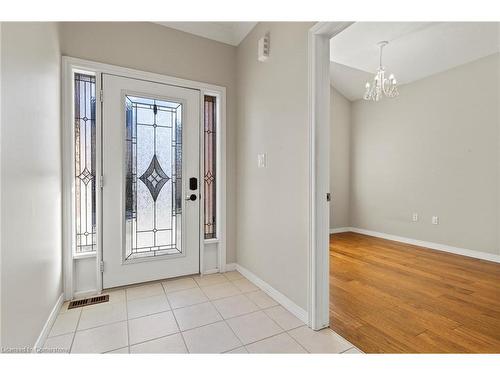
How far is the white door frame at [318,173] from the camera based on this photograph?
5.67ft

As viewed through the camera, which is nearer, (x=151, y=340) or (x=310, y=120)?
(x=151, y=340)

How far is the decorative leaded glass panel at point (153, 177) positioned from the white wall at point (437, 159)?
3.71 metres

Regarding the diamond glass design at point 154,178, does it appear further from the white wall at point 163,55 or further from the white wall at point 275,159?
the white wall at point 275,159

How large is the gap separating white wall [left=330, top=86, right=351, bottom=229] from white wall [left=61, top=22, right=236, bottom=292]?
273cm

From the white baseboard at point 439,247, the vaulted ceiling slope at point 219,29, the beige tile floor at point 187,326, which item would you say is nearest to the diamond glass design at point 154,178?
the beige tile floor at point 187,326

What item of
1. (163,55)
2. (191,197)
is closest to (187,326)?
(191,197)

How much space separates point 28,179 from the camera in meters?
1.36

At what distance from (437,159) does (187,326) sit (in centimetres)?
407

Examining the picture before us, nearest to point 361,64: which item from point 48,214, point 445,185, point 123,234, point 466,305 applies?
point 445,185

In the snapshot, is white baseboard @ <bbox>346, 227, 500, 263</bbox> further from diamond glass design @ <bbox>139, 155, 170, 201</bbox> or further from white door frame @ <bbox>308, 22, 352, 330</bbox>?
diamond glass design @ <bbox>139, 155, 170, 201</bbox>

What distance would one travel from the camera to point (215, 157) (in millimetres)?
2830

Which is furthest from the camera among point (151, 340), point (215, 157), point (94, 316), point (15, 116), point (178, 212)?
point (215, 157)
